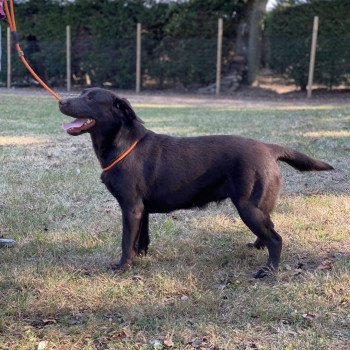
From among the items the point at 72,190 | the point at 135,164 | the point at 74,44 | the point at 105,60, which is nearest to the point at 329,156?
the point at 72,190

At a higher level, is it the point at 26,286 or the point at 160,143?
the point at 160,143

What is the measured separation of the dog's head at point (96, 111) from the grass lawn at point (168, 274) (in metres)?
1.09

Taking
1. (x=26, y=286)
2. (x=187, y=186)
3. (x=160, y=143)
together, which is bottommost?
(x=26, y=286)

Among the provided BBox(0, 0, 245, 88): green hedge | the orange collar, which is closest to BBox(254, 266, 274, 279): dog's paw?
the orange collar

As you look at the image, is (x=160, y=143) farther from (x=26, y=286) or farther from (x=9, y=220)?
(x=9, y=220)

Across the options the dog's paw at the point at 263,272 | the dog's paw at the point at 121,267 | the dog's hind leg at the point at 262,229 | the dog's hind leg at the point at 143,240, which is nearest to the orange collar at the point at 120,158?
the dog's hind leg at the point at 143,240

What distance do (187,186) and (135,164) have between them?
43 centimetres

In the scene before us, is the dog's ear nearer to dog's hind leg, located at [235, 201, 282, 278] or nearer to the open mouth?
the open mouth

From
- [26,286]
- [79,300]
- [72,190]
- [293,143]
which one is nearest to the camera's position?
[79,300]

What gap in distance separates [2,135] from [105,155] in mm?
6552

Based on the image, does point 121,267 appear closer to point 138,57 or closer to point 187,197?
point 187,197

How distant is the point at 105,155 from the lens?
4.00m

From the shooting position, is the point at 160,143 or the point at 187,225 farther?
the point at 187,225

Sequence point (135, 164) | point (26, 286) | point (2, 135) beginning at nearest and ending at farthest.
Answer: point (26, 286)
point (135, 164)
point (2, 135)
